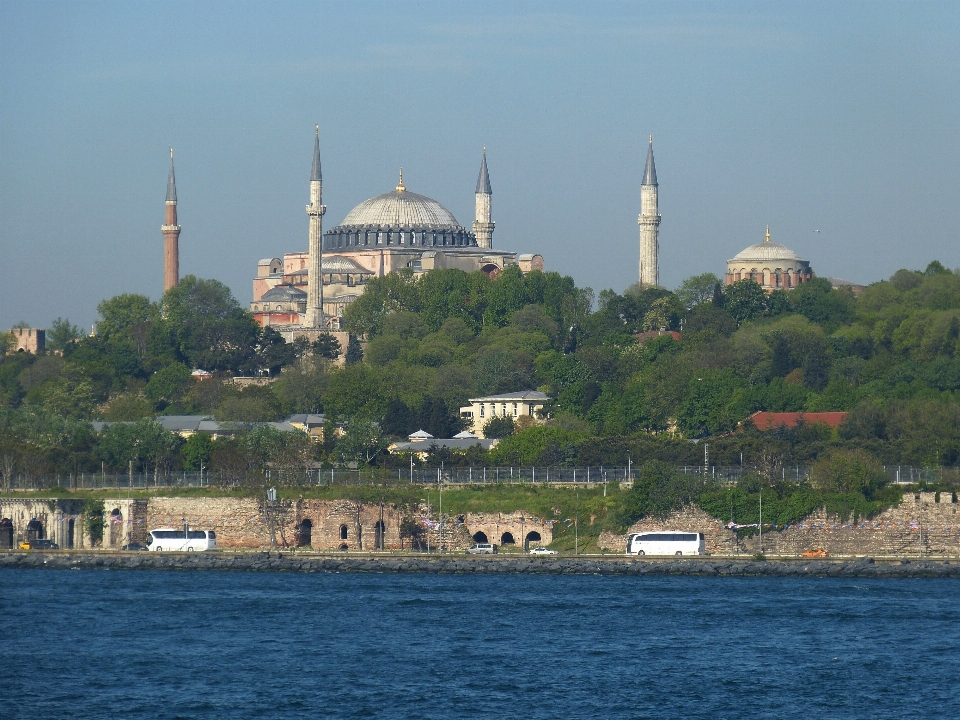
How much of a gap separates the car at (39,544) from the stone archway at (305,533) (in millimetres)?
6092

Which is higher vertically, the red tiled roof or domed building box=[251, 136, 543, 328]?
domed building box=[251, 136, 543, 328]

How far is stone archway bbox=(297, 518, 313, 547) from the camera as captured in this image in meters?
56.2

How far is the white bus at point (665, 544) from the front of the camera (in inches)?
2036

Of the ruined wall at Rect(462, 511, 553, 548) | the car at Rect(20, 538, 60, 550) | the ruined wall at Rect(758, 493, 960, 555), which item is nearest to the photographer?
the ruined wall at Rect(758, 493, 960, 555)

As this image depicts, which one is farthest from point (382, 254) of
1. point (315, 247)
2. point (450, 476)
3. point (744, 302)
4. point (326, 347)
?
point (450, 476)

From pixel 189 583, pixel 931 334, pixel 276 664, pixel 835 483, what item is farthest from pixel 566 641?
pixel 931 334

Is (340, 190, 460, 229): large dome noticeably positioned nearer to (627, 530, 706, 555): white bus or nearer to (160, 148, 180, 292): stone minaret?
(160, 148, 180, 292): stone minaret

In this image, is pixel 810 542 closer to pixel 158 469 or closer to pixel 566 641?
pixel 566 641

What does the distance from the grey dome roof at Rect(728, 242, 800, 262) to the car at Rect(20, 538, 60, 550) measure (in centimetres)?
5831

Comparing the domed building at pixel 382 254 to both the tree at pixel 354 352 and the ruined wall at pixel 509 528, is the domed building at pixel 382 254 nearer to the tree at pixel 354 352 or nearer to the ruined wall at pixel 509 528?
the tree at pixel 354 352

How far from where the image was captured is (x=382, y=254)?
10925 cm

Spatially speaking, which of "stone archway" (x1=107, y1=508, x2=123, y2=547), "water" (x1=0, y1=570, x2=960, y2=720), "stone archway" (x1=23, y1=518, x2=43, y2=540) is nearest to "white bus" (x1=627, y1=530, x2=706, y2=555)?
"water" (x1=0, y1=570, x2=960, y2=720)

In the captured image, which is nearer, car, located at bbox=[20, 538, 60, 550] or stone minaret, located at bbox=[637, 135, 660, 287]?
car, located at bbox=[20, 538, 60, 550]

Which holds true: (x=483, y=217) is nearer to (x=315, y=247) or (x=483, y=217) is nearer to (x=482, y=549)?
(x=315, y=247)
